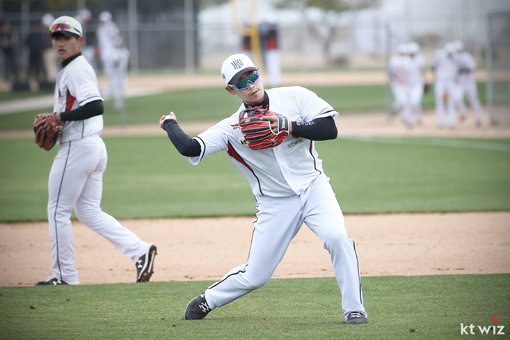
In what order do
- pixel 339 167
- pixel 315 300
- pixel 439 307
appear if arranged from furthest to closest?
1. pixel 339 167
2. pixel 315 300
3. pixel 439 307

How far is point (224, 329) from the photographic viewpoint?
5.11 metres

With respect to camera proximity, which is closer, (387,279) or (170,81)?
(387,279)

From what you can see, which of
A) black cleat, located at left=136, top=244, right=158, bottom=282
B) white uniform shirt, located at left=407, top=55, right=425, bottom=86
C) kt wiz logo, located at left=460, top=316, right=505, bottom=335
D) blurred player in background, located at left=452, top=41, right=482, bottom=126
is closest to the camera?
kt wiz logo, located at left=460, top=316, right=505, bottom=335

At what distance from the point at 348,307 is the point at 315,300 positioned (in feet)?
3.41

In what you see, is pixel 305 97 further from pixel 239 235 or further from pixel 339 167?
pixel 339 167

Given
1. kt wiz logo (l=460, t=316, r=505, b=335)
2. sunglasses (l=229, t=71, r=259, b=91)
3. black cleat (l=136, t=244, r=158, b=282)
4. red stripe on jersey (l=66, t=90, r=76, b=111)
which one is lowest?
black cleat (l=136, t=244, r=158, b=282)

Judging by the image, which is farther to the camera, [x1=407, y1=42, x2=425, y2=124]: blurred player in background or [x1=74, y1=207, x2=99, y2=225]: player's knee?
[x1=407, y1=42, x2=425, y2=124]: blurred player in background

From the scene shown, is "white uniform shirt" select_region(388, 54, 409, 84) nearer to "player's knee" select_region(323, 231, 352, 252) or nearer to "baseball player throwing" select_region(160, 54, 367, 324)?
"baseball player throwing" select_region(160, 54, 367, 324)

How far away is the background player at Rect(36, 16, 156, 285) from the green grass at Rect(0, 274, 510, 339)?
13.4 inches

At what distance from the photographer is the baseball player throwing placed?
4.93 meters

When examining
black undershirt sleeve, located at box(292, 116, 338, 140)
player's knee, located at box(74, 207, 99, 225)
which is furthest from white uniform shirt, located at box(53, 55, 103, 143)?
black undershirt sleeve, located at box(292, 116, 338, 140)

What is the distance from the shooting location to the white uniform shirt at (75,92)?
6.68 m

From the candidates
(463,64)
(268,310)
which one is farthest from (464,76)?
(268,310)

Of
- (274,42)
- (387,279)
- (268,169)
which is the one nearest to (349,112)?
(274,42)
